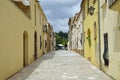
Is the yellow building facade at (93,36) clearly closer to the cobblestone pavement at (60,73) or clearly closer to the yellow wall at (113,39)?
the cobblestone pavement at (60,73)

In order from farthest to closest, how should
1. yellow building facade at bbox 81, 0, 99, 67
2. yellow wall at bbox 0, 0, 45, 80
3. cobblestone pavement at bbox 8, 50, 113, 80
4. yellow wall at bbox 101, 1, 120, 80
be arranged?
yellow building facade at bbox 81, 0, 99, 67 < cobblestone pavement at bbox 8, 50, 113, 80 < yellow wall at bbox 0, 0, 45, 80 < yellow wall at bbox 101, 1, 120, 80

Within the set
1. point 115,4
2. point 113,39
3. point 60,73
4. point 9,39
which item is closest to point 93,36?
point 60,73

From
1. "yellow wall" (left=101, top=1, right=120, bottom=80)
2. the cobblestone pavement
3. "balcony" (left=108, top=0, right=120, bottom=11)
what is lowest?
the cobblestone pavement

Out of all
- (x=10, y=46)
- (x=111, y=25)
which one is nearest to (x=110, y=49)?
(x=111, y=25)

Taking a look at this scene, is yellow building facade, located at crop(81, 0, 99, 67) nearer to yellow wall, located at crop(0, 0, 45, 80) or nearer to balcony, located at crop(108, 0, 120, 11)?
yellow wall, located at crop(0, 0, 45, 80)

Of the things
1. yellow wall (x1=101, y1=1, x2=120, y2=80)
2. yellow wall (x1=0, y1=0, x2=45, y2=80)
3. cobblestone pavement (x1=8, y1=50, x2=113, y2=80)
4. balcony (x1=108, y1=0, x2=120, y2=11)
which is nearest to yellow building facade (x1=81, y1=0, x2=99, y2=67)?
cobblestone pavement (x1=8, y1=50, x2=113, y2=80)

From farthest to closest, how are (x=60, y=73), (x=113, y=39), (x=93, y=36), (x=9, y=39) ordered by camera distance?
1. (x=93, y=36)
2. (x=60, y=73)
3. (x=9, y=39)
4. (x=113, y=39)

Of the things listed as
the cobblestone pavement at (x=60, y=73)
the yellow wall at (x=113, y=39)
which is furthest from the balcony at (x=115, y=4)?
the cobblestone pavement at (x=60, y=73)

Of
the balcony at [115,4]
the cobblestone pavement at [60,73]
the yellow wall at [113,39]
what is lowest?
the cobblestone pavement at [60,73]

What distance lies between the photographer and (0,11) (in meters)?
10.0

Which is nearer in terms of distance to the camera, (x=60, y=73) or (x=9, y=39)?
(x=9, y=39)

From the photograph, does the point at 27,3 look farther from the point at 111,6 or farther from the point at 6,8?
the point at 111,6

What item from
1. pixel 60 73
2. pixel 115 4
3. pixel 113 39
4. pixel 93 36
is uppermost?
pixel 115 4

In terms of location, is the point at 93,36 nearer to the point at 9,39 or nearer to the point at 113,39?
the point at 113,39
